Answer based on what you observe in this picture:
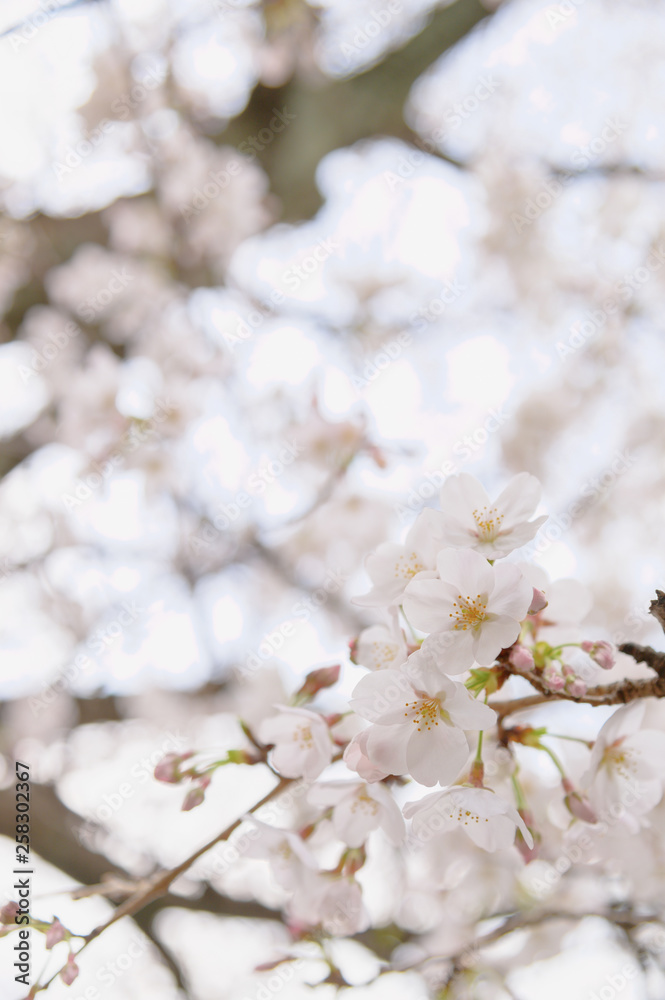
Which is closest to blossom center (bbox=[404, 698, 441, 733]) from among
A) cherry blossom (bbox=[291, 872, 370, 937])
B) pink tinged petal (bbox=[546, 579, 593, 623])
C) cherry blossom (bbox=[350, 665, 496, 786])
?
cherry blossom (bbox=[350, 665, 496, 786])

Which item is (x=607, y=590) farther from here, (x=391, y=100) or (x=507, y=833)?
(x=507, y=833)

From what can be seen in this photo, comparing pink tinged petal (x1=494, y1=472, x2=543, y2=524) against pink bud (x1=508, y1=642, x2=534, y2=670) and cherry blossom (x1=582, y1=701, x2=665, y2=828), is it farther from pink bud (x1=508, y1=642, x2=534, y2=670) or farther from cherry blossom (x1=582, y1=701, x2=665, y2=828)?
cherry blossom (x1=582, y1=701, x2=665, y2=828)

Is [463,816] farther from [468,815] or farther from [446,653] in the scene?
[446,653]

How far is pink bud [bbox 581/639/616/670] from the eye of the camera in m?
0.77

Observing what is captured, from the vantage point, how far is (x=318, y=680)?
3.23 ft

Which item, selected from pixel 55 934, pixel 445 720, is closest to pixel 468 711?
pixel 445 720

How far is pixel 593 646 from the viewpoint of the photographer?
2.61 ft

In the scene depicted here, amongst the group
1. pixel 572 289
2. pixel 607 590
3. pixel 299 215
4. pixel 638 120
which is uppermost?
pixel 299 215

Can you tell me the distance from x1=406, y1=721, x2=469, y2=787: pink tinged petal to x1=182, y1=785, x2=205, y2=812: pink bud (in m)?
0.36

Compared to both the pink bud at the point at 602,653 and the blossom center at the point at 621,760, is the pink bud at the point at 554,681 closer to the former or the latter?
the pink bud at the point at 602,653

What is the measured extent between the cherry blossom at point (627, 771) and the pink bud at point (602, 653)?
0.50 feet

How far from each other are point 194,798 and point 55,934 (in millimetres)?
245

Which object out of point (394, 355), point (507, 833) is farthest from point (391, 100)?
point (507, 833)

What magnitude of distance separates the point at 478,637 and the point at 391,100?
230 centimetres
